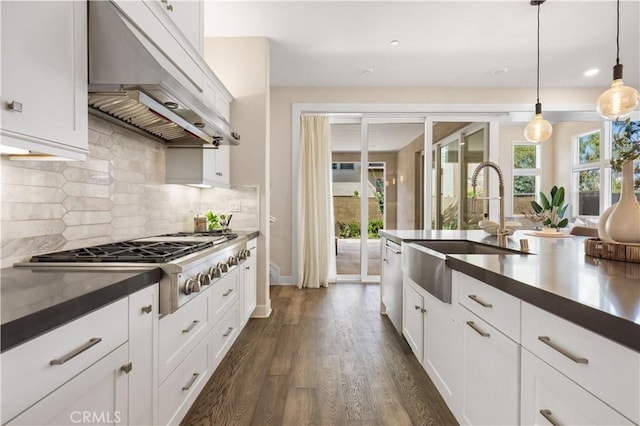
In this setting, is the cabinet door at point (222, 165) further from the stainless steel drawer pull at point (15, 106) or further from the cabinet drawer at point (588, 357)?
the cabinet drawer at point (588, 357)

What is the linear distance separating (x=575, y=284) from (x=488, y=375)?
489 millimetres

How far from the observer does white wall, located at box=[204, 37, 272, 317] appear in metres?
3.30

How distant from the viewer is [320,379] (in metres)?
2.11

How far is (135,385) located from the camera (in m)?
1.13

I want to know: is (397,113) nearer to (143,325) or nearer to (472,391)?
(472,391)

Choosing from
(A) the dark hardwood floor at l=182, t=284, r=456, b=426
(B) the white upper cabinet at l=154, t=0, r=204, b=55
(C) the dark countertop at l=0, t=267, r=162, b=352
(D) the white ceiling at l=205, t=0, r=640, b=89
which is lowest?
(A) the dark hardwood floor at l=182, t=284, r=456, b=426

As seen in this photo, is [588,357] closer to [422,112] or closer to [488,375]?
[488,375]

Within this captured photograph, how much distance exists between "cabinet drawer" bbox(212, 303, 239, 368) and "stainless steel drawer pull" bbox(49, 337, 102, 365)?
1.06 meters

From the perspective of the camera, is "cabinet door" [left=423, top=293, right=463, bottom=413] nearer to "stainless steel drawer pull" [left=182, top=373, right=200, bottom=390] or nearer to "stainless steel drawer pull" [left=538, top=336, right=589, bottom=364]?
"stainless steel drawer pull" [left=538, top=336, right=589, bottom=364]

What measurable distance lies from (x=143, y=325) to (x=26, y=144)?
72 centimetres

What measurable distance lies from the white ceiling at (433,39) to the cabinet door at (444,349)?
258 cm

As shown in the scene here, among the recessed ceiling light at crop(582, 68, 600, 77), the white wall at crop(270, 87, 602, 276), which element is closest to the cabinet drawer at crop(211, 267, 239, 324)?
the white wall at crop(270, 87, 602, 276)

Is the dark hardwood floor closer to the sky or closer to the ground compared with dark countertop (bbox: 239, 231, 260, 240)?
closer to the ground

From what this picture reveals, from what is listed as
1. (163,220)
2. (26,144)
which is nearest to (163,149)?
(163,220)
